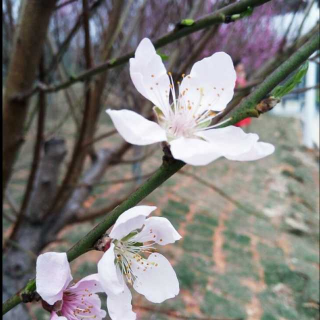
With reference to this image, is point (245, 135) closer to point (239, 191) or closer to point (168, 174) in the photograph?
point (168, 174)

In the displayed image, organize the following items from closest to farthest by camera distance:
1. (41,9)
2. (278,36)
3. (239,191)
A: (41,9) < (278,36) < (239,191)

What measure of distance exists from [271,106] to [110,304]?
0.65 ft

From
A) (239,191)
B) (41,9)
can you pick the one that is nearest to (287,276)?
(239,191)

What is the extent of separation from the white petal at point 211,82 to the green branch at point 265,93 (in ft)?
0.08

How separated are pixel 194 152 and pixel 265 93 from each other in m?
0.11

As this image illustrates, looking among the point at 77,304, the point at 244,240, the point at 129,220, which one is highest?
the point at 129,220

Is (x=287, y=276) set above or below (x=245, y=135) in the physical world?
below

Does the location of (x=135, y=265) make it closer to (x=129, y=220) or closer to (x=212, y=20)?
(x=129, y=220)

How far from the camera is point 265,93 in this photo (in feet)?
1.08

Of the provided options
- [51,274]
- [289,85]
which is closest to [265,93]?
[289,85]

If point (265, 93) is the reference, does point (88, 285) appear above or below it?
below

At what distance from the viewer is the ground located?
2.12 m

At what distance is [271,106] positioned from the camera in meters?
0.31

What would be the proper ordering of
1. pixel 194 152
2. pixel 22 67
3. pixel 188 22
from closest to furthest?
1. pixel 194 152
2. pixel 188 22
3. pixel 22 67
